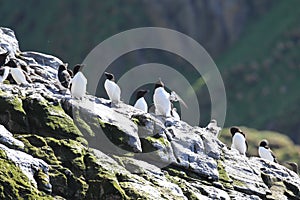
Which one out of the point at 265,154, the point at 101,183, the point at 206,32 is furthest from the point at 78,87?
the point at 206,32

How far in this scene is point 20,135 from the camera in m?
26.6

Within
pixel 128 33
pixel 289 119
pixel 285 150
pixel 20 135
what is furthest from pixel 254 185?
pixel 128 33

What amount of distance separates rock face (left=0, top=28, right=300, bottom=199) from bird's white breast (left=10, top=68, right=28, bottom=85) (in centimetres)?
53

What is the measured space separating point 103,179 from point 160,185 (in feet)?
6.98

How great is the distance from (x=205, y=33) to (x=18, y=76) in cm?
9089

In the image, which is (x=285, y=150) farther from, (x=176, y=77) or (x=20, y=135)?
(x=20, y=135)

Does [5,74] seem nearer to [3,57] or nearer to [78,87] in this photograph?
[3,57]

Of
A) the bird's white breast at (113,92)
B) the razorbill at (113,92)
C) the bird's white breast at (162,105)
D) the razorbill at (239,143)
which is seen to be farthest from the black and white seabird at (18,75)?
the razorbill at (239,143)

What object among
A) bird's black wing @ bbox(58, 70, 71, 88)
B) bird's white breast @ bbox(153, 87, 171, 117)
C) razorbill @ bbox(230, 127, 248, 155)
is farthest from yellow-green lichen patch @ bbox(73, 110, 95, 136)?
razorbill @ bbox(230, 127, 248, 155)

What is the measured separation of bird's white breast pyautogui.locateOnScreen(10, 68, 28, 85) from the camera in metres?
30.0

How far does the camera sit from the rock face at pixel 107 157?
25.5 meters

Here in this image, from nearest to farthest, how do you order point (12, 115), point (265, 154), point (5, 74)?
point (12, 115) < point (5, 74) < point (265, 154)

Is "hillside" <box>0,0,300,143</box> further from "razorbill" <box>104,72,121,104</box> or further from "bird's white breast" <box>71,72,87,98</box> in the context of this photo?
"bird's white breast" <box>71,72,87,98</box>

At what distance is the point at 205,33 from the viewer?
119938 mm
